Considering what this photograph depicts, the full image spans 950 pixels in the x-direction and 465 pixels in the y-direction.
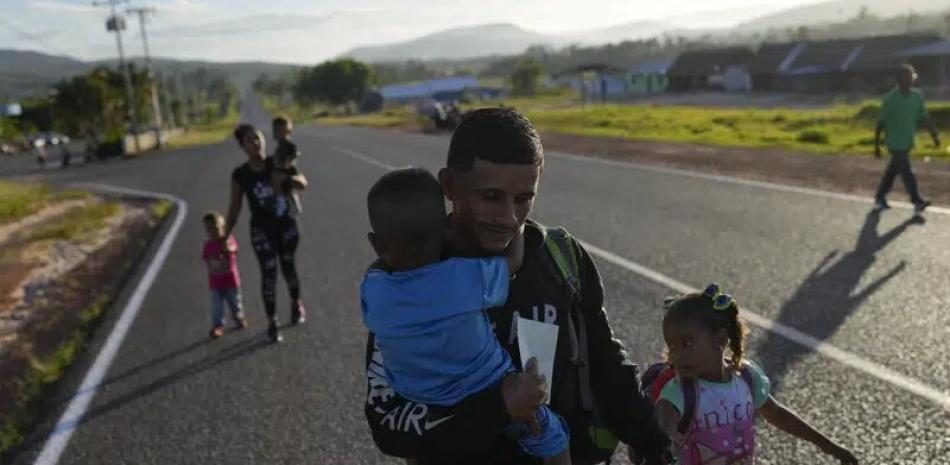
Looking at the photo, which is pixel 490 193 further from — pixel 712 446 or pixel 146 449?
pixel 146 449

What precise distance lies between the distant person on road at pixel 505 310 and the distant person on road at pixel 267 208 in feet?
16.7

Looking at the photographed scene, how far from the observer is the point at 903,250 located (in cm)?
838

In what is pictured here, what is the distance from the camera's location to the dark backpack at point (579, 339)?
6.44 ft

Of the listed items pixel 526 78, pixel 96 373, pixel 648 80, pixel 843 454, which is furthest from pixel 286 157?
pixel 526 78

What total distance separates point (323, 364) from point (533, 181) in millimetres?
4693

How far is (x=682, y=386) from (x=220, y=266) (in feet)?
18.8

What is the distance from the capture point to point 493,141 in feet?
5.80

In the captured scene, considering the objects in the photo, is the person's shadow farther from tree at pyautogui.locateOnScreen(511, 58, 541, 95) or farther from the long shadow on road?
tree at pyautogui.locateOnScreen(511, 58, 541, 95)

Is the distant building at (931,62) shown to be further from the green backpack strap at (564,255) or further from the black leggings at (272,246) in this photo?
the green backpack strap at (564,255)

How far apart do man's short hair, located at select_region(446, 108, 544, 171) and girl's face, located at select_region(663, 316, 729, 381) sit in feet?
3.41

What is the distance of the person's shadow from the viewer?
558 cm

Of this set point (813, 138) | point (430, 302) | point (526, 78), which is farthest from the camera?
point (526, 78)

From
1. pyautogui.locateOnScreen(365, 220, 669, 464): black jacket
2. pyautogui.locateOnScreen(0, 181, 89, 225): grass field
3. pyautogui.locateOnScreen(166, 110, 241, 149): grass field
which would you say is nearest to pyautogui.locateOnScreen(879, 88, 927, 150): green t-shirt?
pyautogui.locateOnScreen(365, 220, 669, 464): black jacket

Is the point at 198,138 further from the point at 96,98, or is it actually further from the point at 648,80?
the point at 648,80
